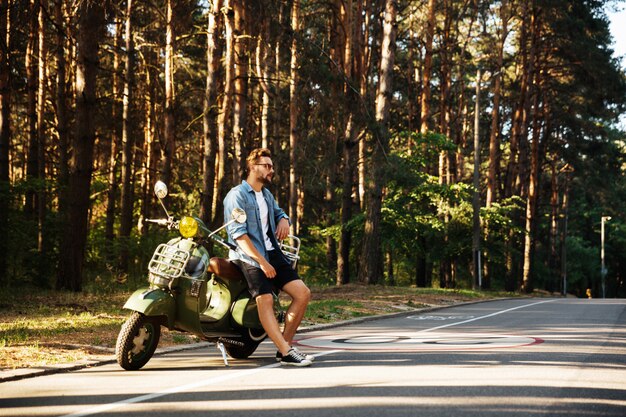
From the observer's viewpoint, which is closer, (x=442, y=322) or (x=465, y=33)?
(x=442, y=322)

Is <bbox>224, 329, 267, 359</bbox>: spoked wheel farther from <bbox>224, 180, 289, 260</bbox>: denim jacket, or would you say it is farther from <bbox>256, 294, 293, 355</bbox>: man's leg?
<bbox>224, 180, 289, 260</bbox>: denim jacket

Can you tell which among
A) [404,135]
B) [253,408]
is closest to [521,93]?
[404,135]

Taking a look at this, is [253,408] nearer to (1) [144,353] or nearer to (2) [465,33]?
(1) [144,353]

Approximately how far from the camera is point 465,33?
51406mm

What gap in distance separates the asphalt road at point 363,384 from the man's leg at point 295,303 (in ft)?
1.41

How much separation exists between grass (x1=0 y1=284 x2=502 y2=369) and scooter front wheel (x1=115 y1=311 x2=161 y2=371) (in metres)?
1.08

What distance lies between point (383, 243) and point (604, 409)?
30.5m

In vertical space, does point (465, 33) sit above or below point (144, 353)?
above

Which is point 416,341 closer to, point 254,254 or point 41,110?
point 254,254

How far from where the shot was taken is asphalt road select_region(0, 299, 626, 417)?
6.57m

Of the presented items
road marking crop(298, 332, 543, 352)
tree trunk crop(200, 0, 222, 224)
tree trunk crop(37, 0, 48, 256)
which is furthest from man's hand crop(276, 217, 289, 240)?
tree trunk crop(37, 0, 48, 256)

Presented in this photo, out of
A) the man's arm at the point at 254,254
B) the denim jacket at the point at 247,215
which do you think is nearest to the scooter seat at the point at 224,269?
the denim jacket at the point at 247,215

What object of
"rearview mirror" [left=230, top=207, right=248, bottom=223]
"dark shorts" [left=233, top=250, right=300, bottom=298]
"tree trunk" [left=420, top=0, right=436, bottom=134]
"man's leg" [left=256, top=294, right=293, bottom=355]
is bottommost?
"man's leg" [left=256, top=294, right=293, bottom=355]

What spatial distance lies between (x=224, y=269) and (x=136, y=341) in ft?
3.54
